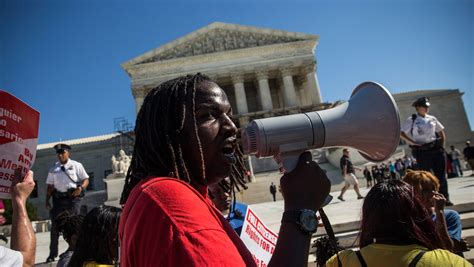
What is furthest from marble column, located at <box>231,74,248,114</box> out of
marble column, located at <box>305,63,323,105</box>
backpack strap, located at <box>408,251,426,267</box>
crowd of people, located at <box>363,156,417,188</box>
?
backpack strap, located at <box>408,251,426,267</box>

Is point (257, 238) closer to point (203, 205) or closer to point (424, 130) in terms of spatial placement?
point (203, 205)

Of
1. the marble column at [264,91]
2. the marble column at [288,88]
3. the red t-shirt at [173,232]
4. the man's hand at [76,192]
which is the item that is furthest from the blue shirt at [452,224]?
the marble column at [288,88]

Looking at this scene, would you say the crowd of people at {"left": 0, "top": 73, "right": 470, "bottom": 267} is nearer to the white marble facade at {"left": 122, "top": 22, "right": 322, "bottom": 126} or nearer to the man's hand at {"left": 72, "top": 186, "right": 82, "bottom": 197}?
the man's hand at {"left": 72, "top": 186, "right": 82, "bottom": 197}

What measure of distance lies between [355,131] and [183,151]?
0.79 metres

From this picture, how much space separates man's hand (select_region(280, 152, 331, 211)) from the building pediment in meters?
42.0

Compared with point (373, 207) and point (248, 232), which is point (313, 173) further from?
point (248, 232)

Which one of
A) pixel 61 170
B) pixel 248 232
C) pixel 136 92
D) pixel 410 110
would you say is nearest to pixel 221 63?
pixel 136 92

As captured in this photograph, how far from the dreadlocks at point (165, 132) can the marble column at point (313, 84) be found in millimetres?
40559

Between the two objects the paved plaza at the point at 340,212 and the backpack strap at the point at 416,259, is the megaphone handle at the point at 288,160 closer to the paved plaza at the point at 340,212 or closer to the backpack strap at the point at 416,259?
the backpack strap at the point at 416,259

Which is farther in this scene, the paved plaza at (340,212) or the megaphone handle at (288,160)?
the paved plaza at (340,212)

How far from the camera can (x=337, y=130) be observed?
1588 millimetres

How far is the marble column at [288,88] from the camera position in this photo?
41.2 meters

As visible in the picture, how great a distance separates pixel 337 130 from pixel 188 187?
805 millimetres

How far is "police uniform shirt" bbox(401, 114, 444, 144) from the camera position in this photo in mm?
6309
